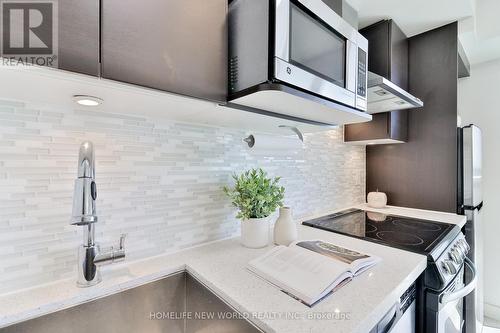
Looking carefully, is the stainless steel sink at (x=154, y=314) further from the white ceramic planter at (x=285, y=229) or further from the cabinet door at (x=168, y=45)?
the cabinet door at (x=168, y=45)

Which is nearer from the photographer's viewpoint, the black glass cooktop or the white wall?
the black glass cooktop

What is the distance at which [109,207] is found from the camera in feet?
2.76

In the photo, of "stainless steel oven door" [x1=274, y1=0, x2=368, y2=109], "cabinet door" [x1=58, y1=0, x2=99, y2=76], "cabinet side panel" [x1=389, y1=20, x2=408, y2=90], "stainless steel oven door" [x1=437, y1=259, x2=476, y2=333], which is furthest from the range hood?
"cabinet door" [x1=58, y1=0, x2=99, y2=76]

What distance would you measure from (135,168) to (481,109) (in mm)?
2807

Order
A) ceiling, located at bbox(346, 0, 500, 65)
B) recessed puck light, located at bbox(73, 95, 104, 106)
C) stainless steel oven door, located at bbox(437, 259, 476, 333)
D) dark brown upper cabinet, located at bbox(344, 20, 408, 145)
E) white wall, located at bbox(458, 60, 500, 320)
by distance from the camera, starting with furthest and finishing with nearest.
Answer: white wall, located at bbox(458, 60, 500, 320) → dark brown upper cabinet, located at bbox(344, 20, 408, 145) → ceiling, located at bbox(346, 0, 500, 65) → stainless steel oven door, located at bbox(437, 259, 476, 333) → recessed puck light, located at bbox(73, 95, 104, 106)

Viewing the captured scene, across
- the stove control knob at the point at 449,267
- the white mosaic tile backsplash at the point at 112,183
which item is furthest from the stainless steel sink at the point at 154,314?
the stove control knob at the point at 449,267

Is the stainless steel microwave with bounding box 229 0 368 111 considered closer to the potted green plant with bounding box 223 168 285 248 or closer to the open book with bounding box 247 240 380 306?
the potted green plant with bounding box 223 168 285 248

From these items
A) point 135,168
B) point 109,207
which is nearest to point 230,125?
point 135,168

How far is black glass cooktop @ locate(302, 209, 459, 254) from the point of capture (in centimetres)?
109

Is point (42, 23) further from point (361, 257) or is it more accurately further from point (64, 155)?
point (361, 257)

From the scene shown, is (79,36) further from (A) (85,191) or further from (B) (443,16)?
(B) (443,16)

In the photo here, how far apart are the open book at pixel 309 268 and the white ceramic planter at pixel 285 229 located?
0.35 feet

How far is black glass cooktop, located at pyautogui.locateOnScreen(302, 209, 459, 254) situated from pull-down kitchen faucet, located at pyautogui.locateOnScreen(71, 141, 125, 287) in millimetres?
1071

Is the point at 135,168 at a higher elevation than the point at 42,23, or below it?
below
